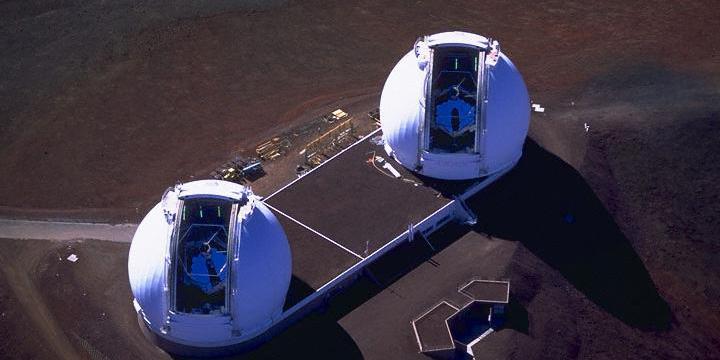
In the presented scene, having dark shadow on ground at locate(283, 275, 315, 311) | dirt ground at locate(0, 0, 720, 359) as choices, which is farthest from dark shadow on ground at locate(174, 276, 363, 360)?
dirt ground at locate(0, 0, 720, 359)

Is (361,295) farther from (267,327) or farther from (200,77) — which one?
(200,77)

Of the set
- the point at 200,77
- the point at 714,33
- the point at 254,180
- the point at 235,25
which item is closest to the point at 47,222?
the point at 254,180

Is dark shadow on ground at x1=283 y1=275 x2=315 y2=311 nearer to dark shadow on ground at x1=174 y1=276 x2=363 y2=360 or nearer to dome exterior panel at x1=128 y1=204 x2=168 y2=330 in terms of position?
dark shadow on ground at x1=174 y1=276 x2=363 y2=360

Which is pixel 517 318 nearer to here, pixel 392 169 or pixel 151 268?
pixel 392 169

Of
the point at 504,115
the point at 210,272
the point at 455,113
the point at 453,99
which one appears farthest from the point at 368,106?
the point at 210,272

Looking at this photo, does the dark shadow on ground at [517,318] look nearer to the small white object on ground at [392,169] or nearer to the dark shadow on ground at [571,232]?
the dark shadow on ground at [571,232]

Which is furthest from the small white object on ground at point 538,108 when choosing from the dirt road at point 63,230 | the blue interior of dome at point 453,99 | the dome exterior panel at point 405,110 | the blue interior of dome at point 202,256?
the dirt road at point 63,230
